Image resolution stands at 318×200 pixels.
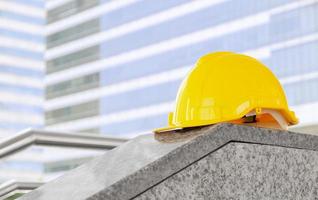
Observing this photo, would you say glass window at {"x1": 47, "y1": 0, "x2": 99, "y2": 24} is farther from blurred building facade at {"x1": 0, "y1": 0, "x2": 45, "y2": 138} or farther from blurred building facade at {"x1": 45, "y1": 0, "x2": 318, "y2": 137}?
blurred building facade at {"x1": 0, "y1": 0, "x2": 45, "y2": 138}

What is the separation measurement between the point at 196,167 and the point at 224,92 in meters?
0.26

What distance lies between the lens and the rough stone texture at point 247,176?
3.15ft

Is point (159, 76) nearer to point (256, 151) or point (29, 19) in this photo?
point (29, 19)

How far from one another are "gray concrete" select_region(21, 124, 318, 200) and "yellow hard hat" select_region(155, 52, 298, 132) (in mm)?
87

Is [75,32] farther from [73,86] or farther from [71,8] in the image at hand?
[73,86]

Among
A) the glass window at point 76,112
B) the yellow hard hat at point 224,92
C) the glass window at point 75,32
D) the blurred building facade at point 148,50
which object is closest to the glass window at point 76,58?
the blurred building facade at point 148,50

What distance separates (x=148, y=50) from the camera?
99.1 ft

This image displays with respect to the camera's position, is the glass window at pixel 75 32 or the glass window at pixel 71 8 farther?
the glass window at pixel 71 8

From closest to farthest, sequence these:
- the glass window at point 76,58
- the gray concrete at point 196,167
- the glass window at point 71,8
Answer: the gray concrete at point 196,167 → the glass window at point 76,58 → the glass window at point 71,8

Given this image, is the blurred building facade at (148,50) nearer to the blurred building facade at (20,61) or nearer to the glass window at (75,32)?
the glass window at (75,32)

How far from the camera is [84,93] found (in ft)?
110

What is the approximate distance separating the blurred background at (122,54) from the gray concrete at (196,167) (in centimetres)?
2231

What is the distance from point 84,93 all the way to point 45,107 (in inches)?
132

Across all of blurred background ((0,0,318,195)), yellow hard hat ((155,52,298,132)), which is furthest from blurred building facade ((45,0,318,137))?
yellow hard hat ((155,52,298,132))
